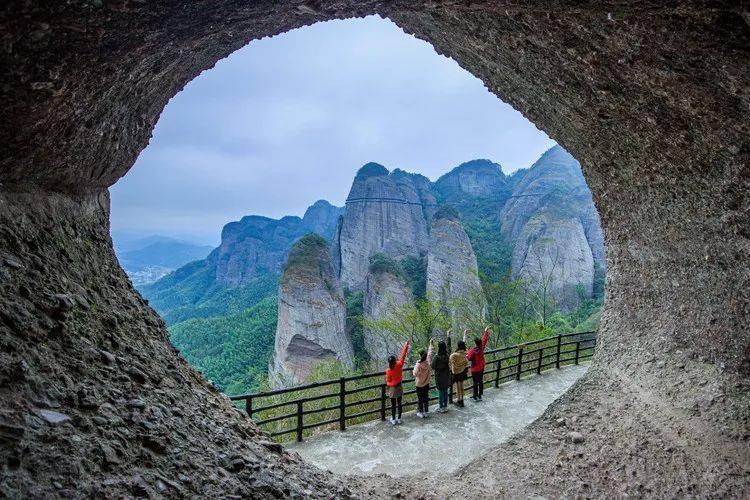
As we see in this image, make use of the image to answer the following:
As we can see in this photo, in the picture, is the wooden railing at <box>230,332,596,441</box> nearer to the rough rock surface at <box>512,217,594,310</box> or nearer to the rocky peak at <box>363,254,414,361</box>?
the rocky peak at <box>363,254,414,361</box>

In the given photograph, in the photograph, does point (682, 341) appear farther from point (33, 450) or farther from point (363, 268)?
point (363, 268)

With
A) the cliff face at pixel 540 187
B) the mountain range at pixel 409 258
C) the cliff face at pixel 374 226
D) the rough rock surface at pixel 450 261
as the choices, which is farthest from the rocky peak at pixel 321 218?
the rough rock surface at pixel 450 261

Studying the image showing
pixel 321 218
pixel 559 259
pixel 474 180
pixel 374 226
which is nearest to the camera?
pixel 559 259

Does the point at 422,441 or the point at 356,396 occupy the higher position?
the point at 422,441

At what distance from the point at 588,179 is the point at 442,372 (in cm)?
397

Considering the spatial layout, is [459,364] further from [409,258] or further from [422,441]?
[409,258]

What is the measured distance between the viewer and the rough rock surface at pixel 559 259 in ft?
126

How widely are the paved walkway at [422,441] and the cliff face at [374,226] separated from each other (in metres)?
37.1

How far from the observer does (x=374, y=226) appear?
48.1 metres

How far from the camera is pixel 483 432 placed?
21.2 feet

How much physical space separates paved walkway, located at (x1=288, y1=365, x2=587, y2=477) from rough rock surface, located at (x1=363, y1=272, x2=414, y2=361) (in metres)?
23.2

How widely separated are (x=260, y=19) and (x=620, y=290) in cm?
595

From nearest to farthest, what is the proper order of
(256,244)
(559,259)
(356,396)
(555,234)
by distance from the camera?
(356,396), (559,259), (555,234), (256,244)

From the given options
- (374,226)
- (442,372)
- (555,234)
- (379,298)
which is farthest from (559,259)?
(442,372)
